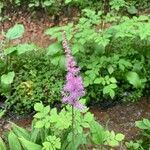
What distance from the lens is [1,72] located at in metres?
7.02

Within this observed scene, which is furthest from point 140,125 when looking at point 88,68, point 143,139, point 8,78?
point 8,78

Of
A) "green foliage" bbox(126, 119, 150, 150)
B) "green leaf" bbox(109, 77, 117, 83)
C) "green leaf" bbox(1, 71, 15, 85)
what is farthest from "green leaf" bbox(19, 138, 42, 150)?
"green leaf" bbox(1, 71, 15, 85)

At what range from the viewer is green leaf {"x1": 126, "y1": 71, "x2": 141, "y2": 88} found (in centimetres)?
651

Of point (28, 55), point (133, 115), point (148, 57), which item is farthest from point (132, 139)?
point (28, 55)

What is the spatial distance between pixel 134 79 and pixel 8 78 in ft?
5.77

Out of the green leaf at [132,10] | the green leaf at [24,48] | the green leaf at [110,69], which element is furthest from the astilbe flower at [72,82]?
the green leaf at [132,10]

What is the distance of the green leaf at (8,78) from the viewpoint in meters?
6.65

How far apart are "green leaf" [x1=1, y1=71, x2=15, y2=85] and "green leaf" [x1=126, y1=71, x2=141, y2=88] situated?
1.62m

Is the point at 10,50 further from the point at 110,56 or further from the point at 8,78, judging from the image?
the point at 110,56

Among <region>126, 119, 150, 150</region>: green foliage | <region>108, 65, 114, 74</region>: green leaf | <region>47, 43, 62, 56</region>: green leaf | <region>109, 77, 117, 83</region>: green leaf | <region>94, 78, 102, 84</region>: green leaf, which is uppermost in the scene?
<region>47, 43, 62, 56</region>: green leaf

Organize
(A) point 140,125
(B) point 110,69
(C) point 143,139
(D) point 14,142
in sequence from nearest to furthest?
(D) point 14,142 < (A) point 140,125 < (C) point 143,139 < (B) point 110,69

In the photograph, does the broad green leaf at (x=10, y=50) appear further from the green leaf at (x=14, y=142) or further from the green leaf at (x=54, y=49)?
the green leaf at (x=14, y=142)

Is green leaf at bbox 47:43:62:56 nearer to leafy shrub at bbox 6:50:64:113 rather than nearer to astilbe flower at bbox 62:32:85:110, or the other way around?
leafy shrub at bbox 6:50:64:113

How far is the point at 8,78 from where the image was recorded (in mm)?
6703
